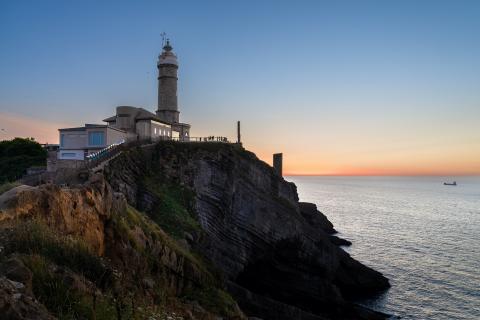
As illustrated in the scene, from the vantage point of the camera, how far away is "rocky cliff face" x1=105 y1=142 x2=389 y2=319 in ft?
96.3

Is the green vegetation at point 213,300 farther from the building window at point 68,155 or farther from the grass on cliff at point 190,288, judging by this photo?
the building window at point 68,155

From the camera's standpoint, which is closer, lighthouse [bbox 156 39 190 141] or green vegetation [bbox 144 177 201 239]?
green vegetation [bbox 144 177 201 239]

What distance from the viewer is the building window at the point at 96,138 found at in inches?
1374

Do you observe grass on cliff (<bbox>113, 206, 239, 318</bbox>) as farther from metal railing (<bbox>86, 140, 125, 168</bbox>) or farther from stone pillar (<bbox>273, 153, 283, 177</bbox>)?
stone pillar (<bbox>273, 153, 283, 177</bbox>)

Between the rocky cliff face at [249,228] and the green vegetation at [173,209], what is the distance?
15.8 inches

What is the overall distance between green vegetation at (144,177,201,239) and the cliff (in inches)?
4.3

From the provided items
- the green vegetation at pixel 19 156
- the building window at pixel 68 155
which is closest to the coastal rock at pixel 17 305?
the building window at pixel 68 155

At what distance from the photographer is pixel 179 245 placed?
20500 millimetres

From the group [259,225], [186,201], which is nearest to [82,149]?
[186,201]

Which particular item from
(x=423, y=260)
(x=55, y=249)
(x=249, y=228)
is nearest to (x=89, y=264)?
(x=55, y=249)

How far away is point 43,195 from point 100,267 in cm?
395

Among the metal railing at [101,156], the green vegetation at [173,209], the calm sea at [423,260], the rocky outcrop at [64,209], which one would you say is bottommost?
the calm sea at [423,260]

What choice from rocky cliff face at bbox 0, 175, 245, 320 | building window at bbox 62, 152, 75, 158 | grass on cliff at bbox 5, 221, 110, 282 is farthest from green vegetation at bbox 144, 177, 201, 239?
grass on cliff at bbox 5, 221, 110, 282

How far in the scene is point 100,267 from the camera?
28.2ft
